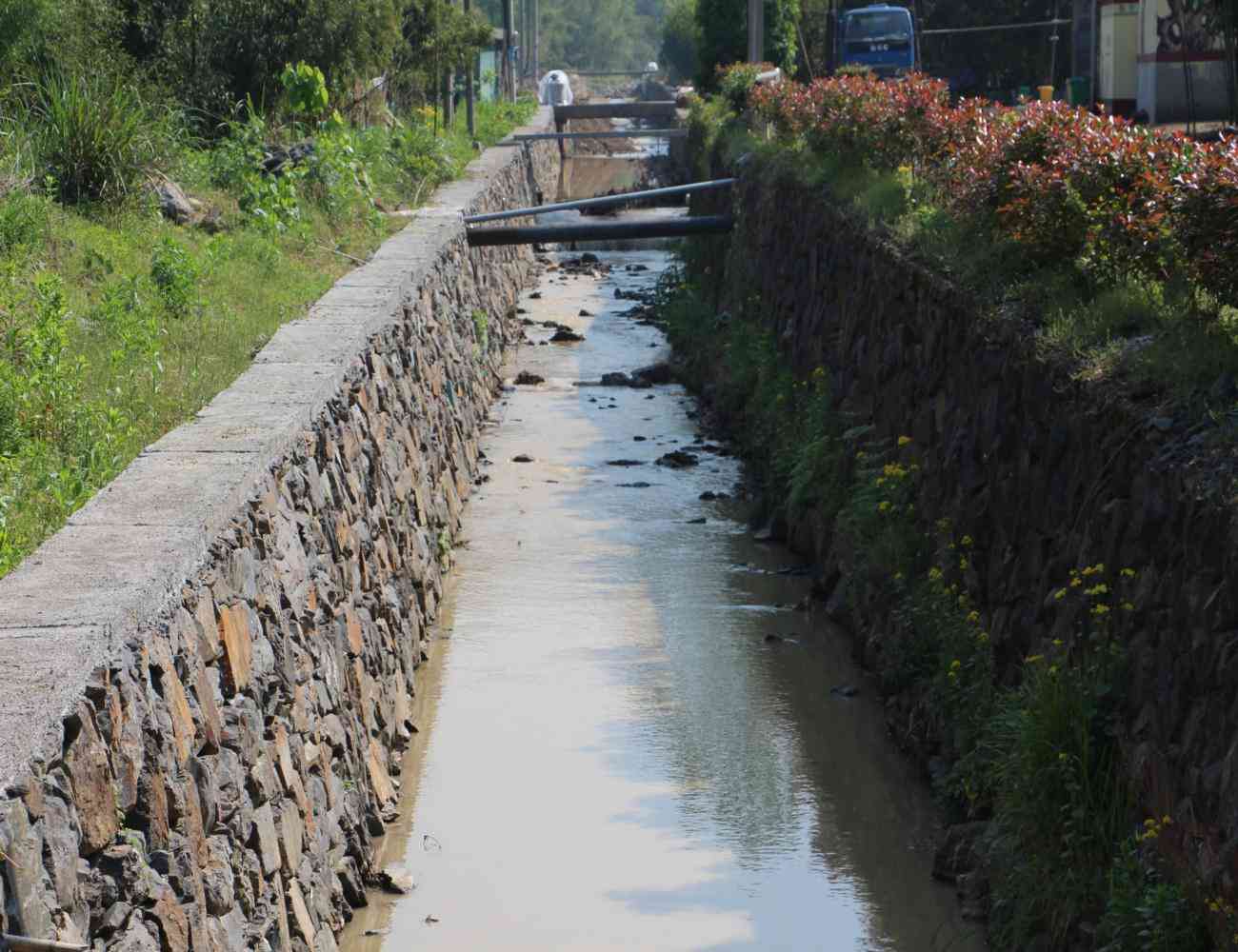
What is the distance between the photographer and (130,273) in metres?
10.4

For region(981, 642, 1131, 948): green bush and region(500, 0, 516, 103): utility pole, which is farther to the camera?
region(500, 0, 516, 103): utility pole

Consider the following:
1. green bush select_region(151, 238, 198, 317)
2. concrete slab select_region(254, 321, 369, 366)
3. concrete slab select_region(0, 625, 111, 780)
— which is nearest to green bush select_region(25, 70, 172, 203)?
green bush select_region(151, 238, 198, 317)

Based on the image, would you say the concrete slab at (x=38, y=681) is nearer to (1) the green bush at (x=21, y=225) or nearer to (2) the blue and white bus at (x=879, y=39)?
(1) the green bush at (x=21, y=225)

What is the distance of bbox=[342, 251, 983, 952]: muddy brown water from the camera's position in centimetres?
716

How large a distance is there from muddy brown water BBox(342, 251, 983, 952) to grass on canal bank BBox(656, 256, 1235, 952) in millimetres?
450

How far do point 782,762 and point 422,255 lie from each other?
6.09 meters

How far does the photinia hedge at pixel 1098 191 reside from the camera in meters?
6.65

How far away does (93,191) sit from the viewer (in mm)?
11906

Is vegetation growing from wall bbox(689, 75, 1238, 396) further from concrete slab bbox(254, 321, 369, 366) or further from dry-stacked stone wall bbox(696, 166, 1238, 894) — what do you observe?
concrete slab bbox(254, 321, 369, 366)

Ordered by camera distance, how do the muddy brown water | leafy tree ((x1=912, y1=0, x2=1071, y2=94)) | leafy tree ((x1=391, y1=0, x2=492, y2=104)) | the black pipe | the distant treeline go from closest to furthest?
the muddy brown water
the distant treeline
the black pipe
leafy tree ((x1=391, y1=0, x2=492, y2=104))
leafy tree ((x1=912, y1=0, x2=1071, y2=94))

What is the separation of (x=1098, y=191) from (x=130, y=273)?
5.55 m

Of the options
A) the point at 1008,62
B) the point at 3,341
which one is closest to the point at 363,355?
the point at 3,341

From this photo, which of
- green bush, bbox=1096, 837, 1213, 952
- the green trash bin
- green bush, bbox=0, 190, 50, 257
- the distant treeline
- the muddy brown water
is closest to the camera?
green bush, bbox=1096, 837, 1213, 952

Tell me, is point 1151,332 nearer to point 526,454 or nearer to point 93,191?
Result: point 93,191
